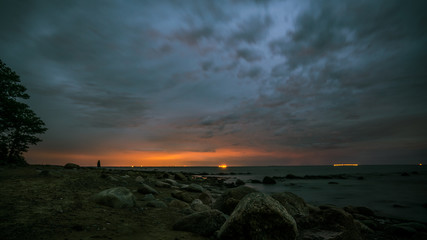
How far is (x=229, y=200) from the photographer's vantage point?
7.66 meters

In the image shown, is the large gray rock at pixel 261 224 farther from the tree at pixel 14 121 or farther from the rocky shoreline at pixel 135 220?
the tree at pixel 14 121

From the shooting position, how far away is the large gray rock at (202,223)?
4797 millimetres

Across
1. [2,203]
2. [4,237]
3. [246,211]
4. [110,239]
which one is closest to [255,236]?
[246,211]

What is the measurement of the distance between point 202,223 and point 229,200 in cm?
295

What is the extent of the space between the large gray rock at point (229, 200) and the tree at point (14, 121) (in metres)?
Result: 19.1

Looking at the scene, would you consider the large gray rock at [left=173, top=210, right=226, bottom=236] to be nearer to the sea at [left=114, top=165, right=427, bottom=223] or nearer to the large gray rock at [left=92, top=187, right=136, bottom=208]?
the large gray rock at [left=92, top=187, right=136, bottom=208]

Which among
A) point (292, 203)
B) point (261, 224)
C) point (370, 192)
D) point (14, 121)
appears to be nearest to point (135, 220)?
point (261, 224)

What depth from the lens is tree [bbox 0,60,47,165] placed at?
16.4 m

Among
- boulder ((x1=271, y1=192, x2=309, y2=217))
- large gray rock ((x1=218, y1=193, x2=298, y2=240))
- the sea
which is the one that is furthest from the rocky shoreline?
the sea

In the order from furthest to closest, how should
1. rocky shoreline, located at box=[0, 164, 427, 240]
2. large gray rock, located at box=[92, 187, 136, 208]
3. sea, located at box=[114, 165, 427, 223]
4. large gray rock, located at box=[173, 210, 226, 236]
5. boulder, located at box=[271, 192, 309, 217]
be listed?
sea, located at box=[114, 165, 427, 223]
boulder, located at box=[271, 192, 309, 217]
large gray rock, located at box=[92, 187, 136, 208]
large gray rock, located at box=[173, 210, 226, 236]
rocky shoreline, located at box=[0, 164, 427, 240]

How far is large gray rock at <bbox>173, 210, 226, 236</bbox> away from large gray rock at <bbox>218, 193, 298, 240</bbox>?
593 millimetres

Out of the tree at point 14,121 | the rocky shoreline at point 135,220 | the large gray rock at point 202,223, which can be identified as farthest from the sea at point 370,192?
the tree at point 14,121

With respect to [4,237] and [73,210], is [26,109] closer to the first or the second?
[73,210]

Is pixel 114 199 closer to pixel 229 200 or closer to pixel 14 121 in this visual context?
pixel 229 200
